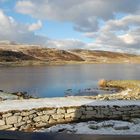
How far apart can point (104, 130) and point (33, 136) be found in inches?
411

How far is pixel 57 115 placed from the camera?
14.2 m

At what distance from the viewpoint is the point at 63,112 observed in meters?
14.4

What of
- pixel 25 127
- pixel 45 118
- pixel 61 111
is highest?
pixel 61 111

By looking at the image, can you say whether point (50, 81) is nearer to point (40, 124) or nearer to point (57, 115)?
point (57, 115)

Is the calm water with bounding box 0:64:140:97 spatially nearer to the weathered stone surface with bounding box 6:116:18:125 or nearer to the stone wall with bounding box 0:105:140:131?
the stone wall with bounding box 0:105:140:131

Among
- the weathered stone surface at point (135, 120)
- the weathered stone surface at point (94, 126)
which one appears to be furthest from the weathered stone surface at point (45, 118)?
the weathered stone surface at point (135, 120)

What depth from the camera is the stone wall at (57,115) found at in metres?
13.0

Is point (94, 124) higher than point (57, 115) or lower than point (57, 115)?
lower

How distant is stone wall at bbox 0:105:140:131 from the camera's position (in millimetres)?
13016

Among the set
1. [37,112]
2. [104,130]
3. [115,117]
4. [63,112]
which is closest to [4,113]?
[37,112]

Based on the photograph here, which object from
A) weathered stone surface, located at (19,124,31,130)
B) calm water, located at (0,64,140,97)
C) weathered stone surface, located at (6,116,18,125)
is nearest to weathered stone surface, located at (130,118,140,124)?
weathered stone surface, located at (19,124,31,130)

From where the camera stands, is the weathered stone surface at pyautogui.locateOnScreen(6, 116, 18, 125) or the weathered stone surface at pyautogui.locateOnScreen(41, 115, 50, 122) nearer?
the weathered stone surface at pyautogui.locateOnScreen(6, 116, 18, 125)

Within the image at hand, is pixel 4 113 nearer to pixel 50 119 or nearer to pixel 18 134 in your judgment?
pixel 50 119

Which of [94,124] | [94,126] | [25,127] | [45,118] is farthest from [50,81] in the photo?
[94,126]
